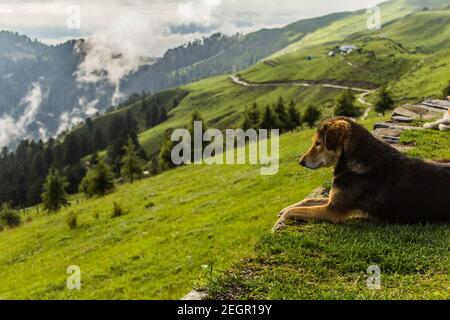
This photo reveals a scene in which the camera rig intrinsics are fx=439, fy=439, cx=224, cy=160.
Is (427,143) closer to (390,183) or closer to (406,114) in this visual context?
(406,114)

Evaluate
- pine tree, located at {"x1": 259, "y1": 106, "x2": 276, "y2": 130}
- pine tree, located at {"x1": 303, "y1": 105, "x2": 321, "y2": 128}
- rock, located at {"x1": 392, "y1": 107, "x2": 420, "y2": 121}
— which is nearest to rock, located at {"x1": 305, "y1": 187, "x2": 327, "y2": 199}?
rock, located at {"x1": 392, "y1": 107, "x2": 420, "y2": 121}

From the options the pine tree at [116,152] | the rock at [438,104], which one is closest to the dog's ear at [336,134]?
the rock at [438,104]

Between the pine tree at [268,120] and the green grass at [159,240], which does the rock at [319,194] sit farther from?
the pine tree at [268,120]

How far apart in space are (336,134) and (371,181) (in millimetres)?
1325

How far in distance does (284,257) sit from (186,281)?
12421 millimetres

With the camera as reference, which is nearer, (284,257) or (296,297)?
(296,297)

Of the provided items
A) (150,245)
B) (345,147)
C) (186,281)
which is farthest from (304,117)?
(345,147)

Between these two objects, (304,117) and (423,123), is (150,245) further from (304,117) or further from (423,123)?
(304,117)

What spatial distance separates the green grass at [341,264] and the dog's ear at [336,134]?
6.05 feet

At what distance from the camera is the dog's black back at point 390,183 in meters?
9.65

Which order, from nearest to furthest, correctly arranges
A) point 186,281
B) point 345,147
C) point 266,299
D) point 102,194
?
1. point 266,299
2. point 345,147
3. point 186,281
4. point 102,194

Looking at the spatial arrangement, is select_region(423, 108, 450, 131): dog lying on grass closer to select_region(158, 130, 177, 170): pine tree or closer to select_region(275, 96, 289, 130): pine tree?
select_region(275, 96, 289, 130): pine tree

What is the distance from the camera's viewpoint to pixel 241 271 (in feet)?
27.0

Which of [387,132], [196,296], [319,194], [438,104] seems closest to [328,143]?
[319,194]
